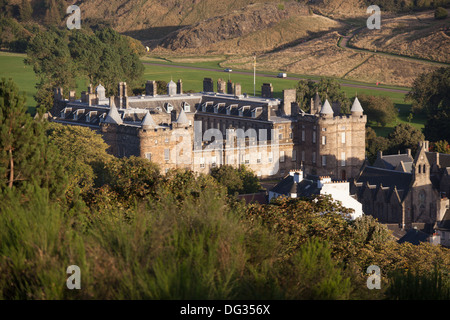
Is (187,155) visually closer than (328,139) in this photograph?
Yes

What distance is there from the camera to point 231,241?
23.5 m

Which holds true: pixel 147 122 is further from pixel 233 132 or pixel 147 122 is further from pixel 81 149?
pixel 233 132

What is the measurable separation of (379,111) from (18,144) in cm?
11607

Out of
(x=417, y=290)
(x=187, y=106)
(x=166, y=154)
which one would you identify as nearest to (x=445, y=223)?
(x=166, y=154)

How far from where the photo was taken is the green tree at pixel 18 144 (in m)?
31.8

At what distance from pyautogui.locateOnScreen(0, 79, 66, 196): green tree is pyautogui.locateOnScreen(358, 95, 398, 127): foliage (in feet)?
375

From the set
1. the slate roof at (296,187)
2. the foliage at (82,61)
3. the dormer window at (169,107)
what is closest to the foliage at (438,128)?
the dormer window at (169,107)

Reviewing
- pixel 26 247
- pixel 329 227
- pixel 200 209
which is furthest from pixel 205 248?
pixel 329 227

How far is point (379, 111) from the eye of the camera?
14400 cm

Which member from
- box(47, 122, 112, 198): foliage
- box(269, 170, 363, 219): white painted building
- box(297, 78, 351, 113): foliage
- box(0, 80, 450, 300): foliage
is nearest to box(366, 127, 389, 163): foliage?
box(297, 78, 351, 113): foliage

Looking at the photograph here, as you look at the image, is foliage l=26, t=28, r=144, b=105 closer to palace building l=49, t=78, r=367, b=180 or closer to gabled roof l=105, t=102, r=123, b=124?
palace building l=49, t=78, r=367, b=180

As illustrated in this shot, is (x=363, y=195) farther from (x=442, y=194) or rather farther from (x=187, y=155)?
(x=187, y=155)

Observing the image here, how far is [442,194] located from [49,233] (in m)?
78.8
